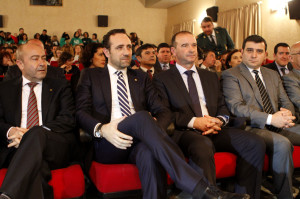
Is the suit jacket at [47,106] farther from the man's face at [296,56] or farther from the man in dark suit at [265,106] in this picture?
the man's face at [296,56]

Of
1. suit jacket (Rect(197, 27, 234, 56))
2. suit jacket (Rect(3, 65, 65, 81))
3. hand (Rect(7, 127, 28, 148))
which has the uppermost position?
suit jacket (Rect(197, 27, 234, 56))

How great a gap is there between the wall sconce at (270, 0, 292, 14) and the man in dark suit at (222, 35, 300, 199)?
645 cm

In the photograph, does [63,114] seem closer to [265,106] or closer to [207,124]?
[207,124]

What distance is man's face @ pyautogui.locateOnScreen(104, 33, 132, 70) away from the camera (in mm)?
2490

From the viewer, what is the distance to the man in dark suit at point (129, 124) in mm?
1804

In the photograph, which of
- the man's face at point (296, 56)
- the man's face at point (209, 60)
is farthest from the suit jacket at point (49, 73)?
the man's face at point (209, 60)

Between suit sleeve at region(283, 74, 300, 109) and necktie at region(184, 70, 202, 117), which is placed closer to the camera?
necktie at region(184, 70, 202, 117)

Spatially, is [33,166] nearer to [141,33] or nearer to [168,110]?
[168,110]

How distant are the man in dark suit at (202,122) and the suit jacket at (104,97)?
122mm

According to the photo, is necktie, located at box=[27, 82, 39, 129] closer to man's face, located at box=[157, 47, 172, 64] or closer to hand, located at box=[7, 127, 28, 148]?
hand, located at box=[7, 127, 28, 148]

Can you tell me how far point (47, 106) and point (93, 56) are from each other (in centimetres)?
135

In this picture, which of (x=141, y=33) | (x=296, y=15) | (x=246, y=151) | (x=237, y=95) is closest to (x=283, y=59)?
(x=237, y=95)

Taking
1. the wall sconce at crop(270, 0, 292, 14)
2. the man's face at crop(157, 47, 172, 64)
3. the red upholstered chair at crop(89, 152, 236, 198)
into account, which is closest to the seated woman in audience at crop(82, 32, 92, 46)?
the wall sconce at crop(270, 0, 292, 14)

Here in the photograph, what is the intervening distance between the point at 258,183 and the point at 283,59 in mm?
2555
